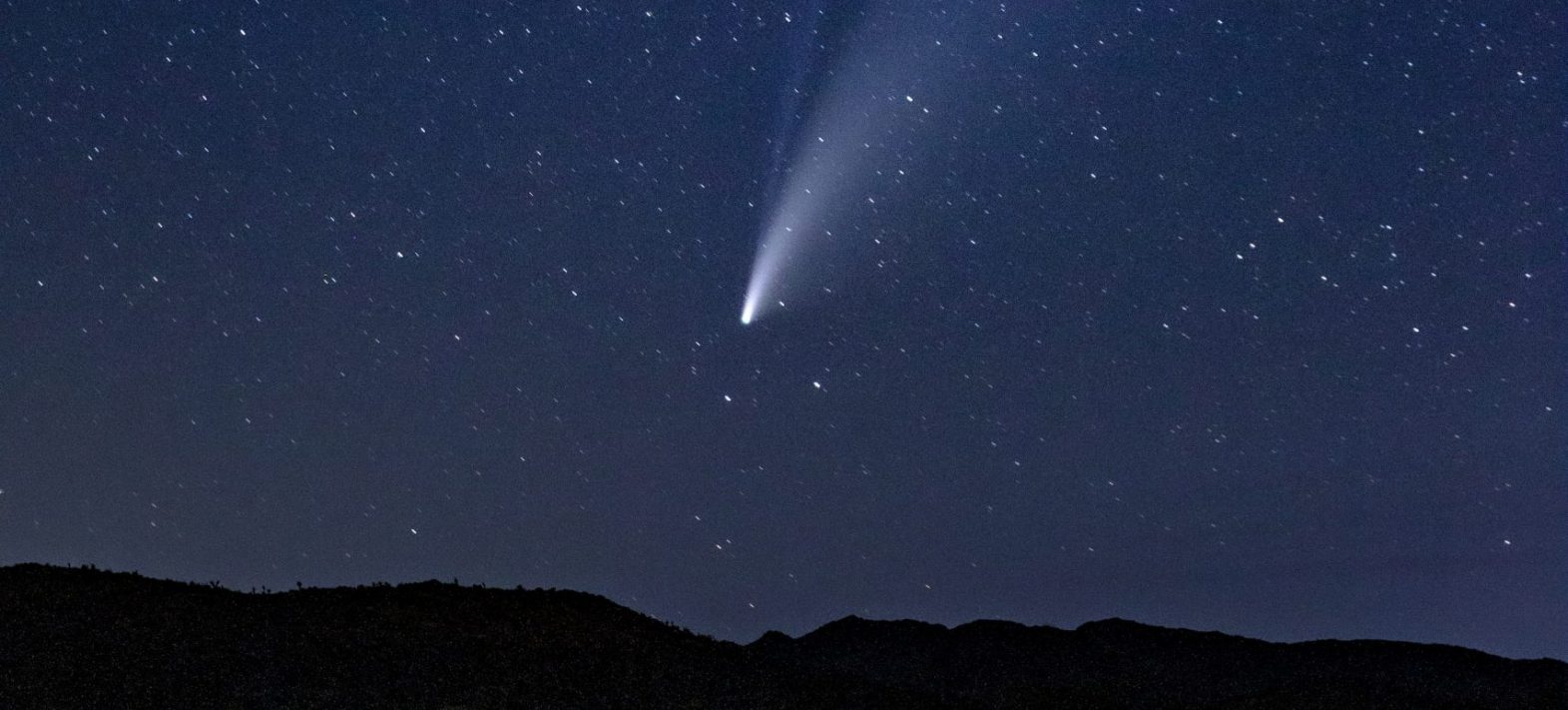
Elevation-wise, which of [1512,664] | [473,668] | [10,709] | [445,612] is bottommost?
[10,709]

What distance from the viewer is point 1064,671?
42219mm

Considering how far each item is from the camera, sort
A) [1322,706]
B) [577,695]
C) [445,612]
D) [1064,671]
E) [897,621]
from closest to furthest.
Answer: [577,695]
[445,612]
[1322,706]
[1064,671]
[897,621]

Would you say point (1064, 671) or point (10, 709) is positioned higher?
point (1064, 671)

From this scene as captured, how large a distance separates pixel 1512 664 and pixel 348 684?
44.9 metres

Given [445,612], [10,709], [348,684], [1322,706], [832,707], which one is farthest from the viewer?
[1322,706]

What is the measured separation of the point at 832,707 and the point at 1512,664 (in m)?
37.1

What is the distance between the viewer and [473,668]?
65.4 feet

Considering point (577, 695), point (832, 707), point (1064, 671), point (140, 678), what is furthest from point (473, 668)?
point (1064, 671)

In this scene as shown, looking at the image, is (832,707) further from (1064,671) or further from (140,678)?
(1064,671)

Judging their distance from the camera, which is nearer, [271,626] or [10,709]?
[10,709]

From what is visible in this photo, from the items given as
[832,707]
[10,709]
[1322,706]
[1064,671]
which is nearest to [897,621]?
[1064,671]

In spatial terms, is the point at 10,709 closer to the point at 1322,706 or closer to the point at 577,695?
the point at 577,695

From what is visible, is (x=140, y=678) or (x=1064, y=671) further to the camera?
(x=1064, y=671)

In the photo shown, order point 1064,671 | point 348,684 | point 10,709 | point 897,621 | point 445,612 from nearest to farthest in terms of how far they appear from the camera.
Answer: point 10,709 → point 348,684 → point 445,612 → point 1064,671 → point 897,621
